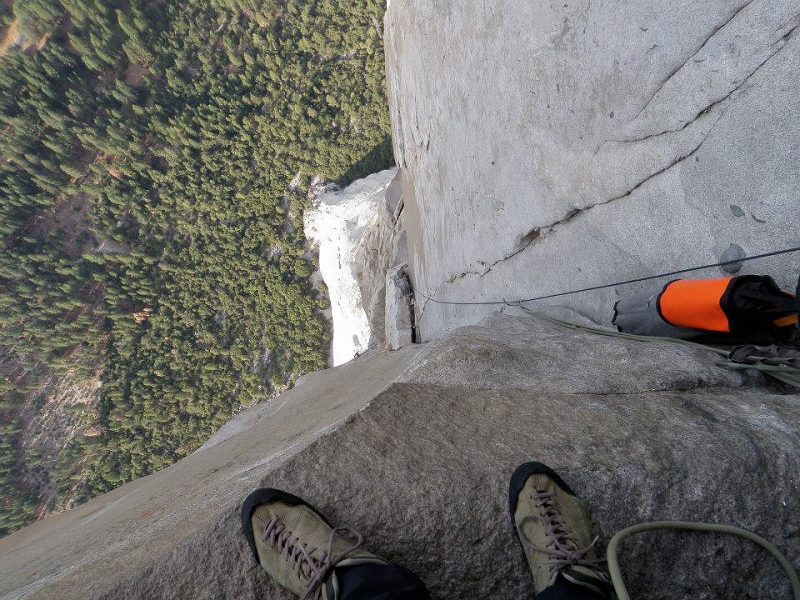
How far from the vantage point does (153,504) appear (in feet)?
6.49

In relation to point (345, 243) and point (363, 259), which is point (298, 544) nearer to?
point (363, 259)

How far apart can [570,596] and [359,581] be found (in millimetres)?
466

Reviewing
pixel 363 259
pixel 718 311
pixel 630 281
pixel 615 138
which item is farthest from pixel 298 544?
pixel 363 259

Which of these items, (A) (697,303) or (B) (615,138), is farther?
(B) (615,138)

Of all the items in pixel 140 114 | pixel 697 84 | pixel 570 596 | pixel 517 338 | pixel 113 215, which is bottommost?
pixel 570 596

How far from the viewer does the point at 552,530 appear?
117 cm

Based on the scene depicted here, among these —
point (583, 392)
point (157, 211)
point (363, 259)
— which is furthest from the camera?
point (157, 211)

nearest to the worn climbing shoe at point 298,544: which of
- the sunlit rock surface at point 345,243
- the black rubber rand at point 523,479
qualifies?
the black rubber rand at point 523,479

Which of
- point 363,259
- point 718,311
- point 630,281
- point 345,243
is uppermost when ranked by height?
point 345,243

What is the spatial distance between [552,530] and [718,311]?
1.01m

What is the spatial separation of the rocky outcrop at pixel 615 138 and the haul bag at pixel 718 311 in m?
0.19

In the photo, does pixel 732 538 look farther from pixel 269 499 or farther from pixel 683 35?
pixel 683 35

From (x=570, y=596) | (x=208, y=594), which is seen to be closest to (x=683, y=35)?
(x=570, y=596)

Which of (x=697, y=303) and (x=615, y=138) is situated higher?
(x=615, y=138)
